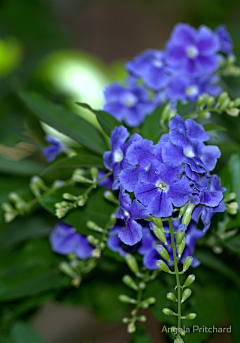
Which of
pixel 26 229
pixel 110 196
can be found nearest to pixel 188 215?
pixel 110 196

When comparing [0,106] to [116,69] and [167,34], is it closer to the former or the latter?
[116,69]

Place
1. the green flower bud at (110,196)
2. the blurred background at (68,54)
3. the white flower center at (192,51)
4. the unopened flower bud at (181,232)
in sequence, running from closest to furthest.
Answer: the unopened flower bud at (181,232), the green flower bud at (110,196), the white flower center at (192,51), the blurred background at (68,54)

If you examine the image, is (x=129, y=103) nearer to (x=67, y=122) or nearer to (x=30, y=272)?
(x=67, y=122)

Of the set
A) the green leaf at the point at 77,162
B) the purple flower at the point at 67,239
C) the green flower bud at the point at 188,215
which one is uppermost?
the green flower bud at the point at 188,215

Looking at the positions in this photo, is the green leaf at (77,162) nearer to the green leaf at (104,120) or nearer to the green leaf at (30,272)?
the green leaf at (104,120)

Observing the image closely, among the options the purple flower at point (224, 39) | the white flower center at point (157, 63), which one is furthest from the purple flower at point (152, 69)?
the purple flower at point (224, 39)

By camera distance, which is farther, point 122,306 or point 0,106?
point 0,106


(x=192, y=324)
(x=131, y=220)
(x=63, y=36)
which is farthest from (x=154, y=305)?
(x=63, y=36)
